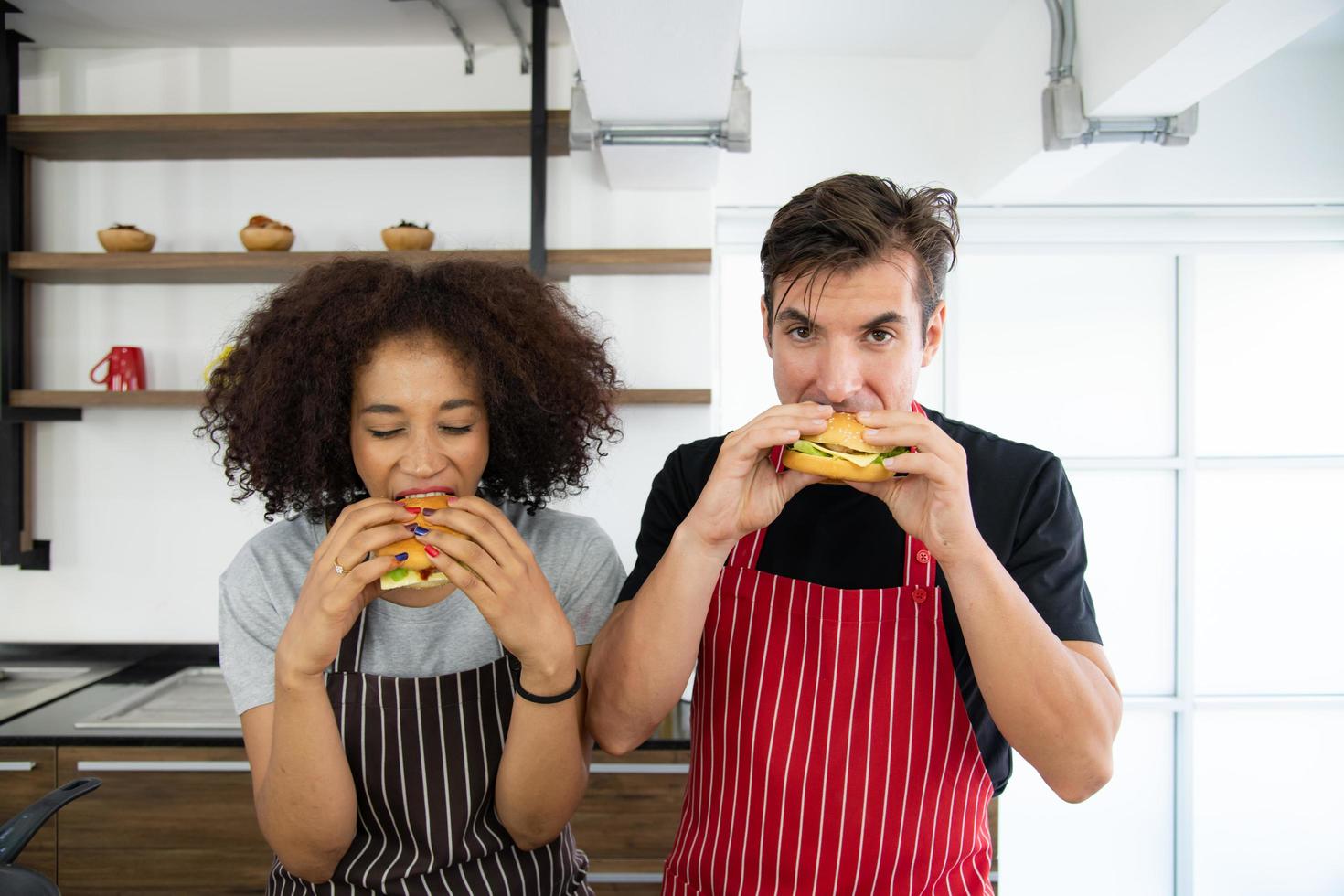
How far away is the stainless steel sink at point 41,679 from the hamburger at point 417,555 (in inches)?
84.1

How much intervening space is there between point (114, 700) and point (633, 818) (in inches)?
66.3

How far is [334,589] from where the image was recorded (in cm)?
119

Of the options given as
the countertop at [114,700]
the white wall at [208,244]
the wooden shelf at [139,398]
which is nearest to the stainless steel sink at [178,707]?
the countertop at [114,700]

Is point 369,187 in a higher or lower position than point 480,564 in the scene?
higher

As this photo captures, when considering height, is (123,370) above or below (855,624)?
above

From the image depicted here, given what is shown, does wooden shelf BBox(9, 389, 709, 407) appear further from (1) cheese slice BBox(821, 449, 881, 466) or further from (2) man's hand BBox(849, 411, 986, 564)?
(2) man's hand BBox(849, 411, 986, 564)

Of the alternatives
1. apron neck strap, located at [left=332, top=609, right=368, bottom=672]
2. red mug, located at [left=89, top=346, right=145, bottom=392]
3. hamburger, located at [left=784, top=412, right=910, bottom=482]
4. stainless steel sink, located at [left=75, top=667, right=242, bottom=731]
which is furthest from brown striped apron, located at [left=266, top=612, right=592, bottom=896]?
red mug, located at [left=89, top=346, right=145, bottom=392]

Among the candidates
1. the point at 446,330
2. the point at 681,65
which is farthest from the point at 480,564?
the point at 681,65

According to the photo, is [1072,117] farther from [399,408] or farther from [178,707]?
[178,707]

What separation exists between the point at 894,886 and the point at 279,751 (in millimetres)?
920

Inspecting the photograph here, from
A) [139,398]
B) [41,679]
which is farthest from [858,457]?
[41,679]

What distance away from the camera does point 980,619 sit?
3.79ft

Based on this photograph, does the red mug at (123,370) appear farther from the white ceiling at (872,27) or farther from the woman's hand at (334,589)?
the white ceiling at (872,27)

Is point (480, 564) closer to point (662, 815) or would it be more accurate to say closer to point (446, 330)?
point (446, 330)
